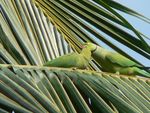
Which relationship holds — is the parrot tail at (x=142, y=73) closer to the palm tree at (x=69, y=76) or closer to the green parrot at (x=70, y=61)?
the palm tree at (x=69, y=76)

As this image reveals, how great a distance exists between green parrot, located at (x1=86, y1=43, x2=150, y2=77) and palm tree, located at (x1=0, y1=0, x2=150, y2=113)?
0.14 feet

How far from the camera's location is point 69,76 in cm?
155

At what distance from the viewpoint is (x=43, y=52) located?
7.79ft

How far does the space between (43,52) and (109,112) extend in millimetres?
971

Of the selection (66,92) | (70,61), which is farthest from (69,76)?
(70,61)

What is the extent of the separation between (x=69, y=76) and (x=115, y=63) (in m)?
0.55

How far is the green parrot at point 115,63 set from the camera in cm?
202

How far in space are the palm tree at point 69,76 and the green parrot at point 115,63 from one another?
4cm

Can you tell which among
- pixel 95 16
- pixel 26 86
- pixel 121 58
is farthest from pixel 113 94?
pixel 95 16

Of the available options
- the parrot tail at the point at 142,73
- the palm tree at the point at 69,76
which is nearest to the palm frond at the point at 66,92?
the palm tree at the point at 69,76

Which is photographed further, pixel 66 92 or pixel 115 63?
pixel 115 63

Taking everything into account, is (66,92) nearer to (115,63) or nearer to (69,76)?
(69,76)

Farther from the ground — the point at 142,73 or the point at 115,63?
the point at 115,63

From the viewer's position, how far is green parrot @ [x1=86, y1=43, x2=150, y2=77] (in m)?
2.02
